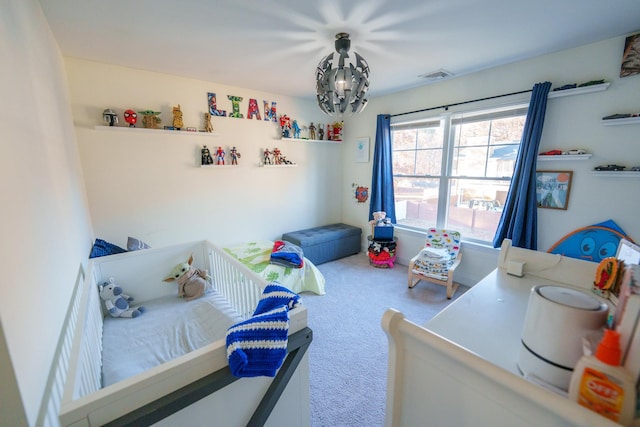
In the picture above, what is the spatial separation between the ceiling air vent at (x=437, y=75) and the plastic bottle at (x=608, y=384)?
2843 millimetres

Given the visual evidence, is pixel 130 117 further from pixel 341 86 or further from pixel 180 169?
pixel 341 86

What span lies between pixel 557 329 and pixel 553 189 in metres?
2.41

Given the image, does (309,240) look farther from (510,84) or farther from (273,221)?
(510,84)

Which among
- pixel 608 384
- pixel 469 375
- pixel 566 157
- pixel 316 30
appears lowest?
pixel 469 375

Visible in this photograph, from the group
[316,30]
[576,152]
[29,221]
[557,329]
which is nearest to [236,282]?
[29,221]

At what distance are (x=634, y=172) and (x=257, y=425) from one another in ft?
9.86

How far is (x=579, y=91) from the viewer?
2.10m

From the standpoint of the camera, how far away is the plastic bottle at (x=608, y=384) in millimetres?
450

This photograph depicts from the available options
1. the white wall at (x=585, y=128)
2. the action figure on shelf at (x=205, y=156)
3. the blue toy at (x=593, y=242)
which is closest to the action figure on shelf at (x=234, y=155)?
the action figure on shelf at (x=205, y=156)

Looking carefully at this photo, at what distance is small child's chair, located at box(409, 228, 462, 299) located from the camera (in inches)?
108

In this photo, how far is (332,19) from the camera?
66.6 inches

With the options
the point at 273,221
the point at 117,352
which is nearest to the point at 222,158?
the point at 273,221

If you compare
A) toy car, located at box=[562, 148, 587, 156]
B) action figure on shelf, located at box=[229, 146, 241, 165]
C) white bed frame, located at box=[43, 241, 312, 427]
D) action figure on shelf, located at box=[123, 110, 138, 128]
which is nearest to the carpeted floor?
white bed frame, located at box=[43, 241, 312, 427]

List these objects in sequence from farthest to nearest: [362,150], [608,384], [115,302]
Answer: [362,150]
[115,302]
[608,384]
